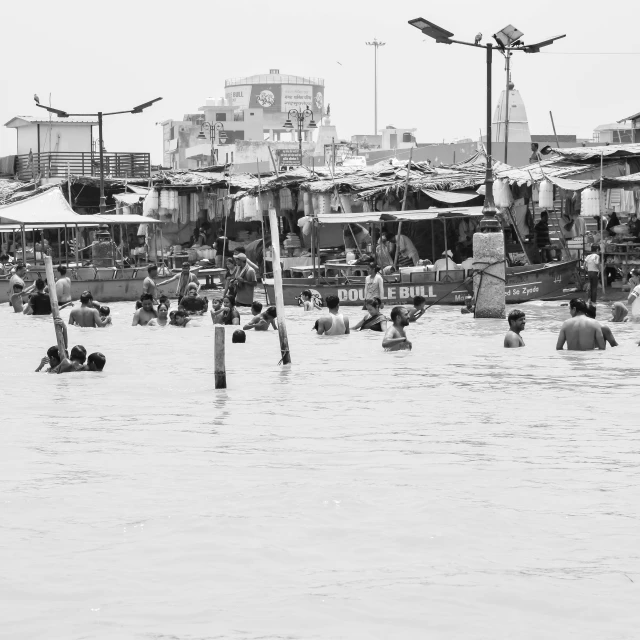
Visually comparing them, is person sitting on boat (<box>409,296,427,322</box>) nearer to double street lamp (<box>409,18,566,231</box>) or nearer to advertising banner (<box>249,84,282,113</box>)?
double street lamp (<box>409,18,566,231</box>)

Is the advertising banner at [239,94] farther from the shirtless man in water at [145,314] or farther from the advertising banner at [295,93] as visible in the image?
the shirtless man in water at [145,314]

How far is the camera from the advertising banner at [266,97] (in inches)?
5157

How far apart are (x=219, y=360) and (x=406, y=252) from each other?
17.8 m

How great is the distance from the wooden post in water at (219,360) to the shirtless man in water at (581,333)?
17.5 ft

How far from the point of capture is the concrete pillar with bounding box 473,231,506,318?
25250 mm

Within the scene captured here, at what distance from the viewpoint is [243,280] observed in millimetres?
30016

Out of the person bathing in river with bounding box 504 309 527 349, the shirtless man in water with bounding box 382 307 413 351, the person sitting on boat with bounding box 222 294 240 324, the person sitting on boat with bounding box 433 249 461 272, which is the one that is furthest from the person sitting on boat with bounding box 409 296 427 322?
the person sitting on boat with bounding box 433 249 461 272

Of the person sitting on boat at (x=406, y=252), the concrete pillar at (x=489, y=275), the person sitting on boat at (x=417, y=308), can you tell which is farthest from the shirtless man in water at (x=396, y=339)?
the person sitting on boat at (x=406, y=252)

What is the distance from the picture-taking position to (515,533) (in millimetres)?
9141

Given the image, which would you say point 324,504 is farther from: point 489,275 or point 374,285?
point 374,285

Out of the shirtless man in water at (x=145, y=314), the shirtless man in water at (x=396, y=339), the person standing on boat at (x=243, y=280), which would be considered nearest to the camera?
the shirtless man in water at (x=396, y=339)

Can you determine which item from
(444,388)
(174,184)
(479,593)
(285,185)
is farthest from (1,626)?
(174,184)

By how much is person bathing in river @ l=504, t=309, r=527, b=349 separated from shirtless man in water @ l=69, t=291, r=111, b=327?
9.40 m

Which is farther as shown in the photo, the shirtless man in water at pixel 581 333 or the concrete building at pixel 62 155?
the concrete building at pixel 62 155
